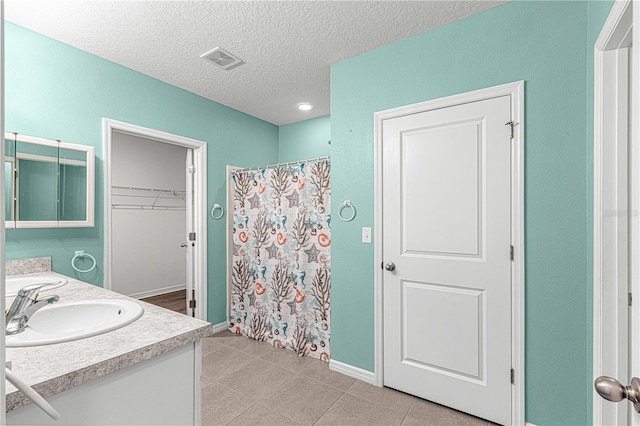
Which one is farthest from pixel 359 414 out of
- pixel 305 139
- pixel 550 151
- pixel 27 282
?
pixel 305 139

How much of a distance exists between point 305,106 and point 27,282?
9.18ft

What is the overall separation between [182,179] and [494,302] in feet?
16.0

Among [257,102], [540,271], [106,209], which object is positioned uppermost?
[257,102]

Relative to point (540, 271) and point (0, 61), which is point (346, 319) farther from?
point (0, 61)

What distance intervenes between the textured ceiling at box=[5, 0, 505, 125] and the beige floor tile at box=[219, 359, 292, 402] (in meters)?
2.48

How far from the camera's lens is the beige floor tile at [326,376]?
225 centimetres

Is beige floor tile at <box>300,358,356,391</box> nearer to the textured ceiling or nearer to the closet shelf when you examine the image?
the textured ceiling

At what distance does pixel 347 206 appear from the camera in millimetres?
2420

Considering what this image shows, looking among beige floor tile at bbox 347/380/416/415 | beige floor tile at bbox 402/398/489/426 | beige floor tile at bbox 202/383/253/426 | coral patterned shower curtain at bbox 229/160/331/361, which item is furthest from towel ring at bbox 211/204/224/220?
beige floor tile at bbox 402/398/489/426

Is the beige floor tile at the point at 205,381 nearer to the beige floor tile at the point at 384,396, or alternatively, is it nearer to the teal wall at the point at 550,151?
the beige floor tile at the point at 384,396

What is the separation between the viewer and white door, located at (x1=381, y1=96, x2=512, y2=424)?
1807 mm

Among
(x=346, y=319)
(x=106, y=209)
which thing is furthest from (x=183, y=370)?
(x=106, y=209)

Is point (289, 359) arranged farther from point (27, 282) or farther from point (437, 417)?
point (27, 282)

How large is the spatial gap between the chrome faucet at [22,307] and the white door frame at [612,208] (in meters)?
2.13
